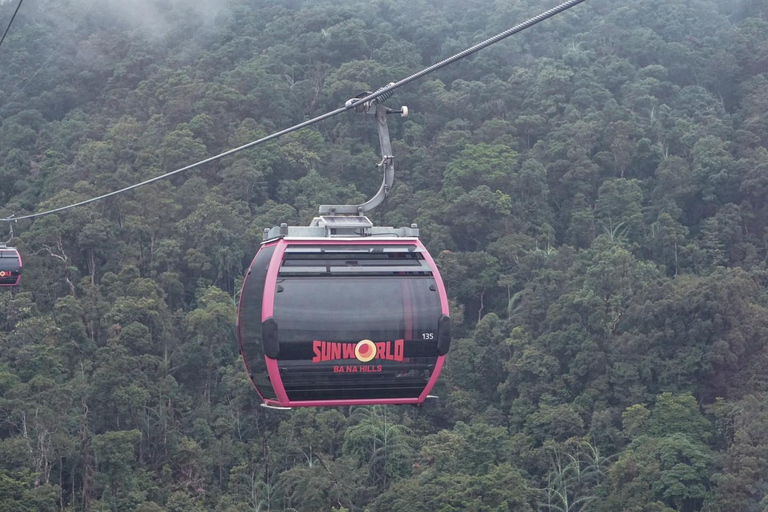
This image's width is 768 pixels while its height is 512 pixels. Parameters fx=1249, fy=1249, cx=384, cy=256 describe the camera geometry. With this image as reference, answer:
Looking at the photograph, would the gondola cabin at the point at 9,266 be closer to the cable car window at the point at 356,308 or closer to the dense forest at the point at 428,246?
the dense forest at the point at 428,246

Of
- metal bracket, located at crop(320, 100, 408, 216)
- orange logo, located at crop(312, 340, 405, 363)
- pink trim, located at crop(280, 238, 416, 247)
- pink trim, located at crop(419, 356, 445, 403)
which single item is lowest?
pink trim, located at crop(419, 356, 445, 403)

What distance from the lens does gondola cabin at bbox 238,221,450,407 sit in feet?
23.9

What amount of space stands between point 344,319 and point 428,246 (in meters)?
21.2

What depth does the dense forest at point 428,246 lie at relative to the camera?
73.5ft

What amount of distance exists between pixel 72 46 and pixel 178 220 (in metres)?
12.8

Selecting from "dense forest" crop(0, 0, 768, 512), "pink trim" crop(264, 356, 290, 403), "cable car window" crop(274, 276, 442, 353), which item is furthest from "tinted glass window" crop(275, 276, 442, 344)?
"dense forest" crop(0, 0, 768, 512)

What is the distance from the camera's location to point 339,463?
22.7m

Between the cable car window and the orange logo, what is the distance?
0.10 feet

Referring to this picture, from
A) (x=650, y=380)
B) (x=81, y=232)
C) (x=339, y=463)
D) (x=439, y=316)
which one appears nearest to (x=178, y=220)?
(x=81, y=232)

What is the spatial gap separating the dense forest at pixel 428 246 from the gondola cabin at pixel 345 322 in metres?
12.6

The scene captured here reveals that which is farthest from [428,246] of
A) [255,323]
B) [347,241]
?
[255,323]

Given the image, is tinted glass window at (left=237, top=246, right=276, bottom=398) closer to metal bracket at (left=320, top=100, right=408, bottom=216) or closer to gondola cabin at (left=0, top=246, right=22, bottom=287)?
metal bracket at (left=320, top=100, right=408, bottom=216)

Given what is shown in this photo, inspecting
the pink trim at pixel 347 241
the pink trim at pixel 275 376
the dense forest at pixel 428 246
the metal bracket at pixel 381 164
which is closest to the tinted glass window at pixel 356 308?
the pink trim at pixel 275 376

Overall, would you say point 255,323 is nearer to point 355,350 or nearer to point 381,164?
point 355,350
